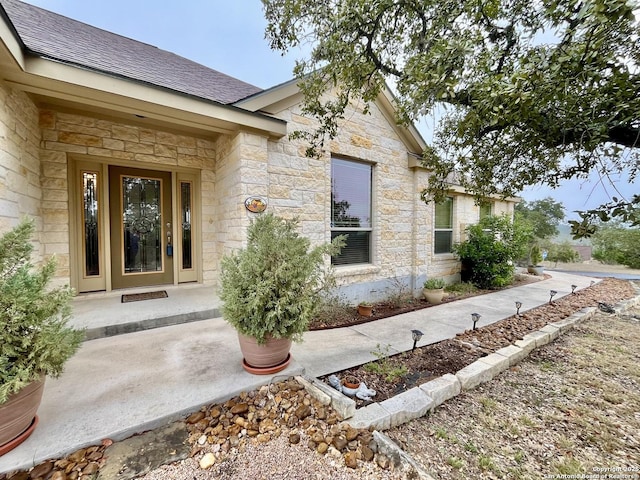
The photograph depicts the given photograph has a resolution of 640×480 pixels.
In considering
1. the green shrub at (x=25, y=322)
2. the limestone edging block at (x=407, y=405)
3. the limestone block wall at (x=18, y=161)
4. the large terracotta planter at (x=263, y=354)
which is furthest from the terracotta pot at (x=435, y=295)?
the limestone block wall at (x=18, y=161)

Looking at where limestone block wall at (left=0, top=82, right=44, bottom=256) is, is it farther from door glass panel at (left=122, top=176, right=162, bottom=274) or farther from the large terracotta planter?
the large terracotta planter

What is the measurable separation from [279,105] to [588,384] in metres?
5.55

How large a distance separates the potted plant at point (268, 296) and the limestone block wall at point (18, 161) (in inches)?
88.3

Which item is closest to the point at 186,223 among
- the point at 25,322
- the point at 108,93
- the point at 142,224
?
the point at 142,224

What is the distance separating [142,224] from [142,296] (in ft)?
4.15

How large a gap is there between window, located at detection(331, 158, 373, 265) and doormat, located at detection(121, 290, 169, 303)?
10.2 ft

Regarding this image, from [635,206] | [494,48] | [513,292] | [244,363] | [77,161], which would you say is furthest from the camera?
[513,292]

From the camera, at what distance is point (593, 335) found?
4.27m

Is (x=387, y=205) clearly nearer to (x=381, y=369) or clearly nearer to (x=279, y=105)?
(x=279, y=105)

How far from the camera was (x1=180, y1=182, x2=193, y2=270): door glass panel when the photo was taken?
16.2 feet

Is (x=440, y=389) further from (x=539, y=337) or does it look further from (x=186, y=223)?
(x=186, y=223)

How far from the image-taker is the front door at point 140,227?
443cm

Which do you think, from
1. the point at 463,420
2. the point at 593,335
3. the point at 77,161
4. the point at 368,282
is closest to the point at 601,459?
the point at 463,420

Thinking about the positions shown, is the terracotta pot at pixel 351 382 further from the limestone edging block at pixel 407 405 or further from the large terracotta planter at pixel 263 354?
the large terracotta planter at pixel 263 354
